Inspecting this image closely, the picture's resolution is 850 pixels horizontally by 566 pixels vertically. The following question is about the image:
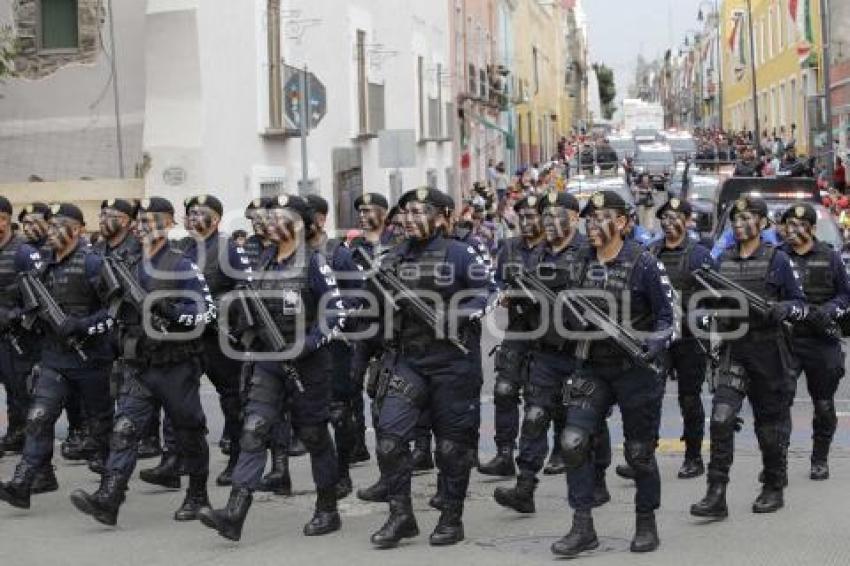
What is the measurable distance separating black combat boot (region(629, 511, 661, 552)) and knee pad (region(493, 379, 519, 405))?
2505 millimetres

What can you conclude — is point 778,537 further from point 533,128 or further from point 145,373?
point 533,128

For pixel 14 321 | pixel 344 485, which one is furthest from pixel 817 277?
pixel 14 321

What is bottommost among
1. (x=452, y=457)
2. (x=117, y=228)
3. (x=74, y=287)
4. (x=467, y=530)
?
(x=467, y=530)

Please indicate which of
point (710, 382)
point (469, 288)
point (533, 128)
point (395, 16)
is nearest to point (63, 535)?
point (469, 288)

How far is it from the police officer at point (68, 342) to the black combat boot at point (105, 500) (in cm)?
87

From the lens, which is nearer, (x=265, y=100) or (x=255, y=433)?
(x=255, y=433)

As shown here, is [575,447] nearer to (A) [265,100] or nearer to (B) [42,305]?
(B) [42,305]

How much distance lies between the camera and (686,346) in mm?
11672

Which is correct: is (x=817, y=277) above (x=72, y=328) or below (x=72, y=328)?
above

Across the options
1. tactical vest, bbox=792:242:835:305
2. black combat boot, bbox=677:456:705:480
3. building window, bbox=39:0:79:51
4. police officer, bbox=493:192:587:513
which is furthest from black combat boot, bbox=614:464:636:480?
building window, bbox=39:0:79:51

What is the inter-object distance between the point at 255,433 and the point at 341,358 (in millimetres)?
2221

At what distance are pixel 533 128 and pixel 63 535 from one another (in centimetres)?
7022

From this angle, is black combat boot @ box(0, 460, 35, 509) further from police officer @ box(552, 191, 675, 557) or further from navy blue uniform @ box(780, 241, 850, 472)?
navy blue uniform @ box(780, 241, 850, 472)

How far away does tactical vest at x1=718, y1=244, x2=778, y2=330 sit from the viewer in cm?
1021
